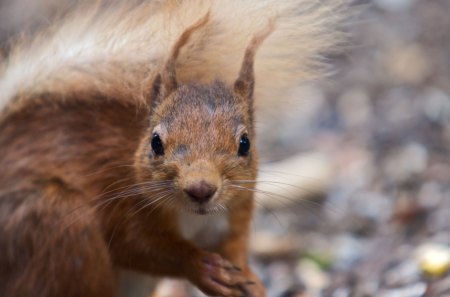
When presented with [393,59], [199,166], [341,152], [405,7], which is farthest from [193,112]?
[405,7]

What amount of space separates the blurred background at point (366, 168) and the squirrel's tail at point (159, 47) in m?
0.28

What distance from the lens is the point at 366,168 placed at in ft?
14.6

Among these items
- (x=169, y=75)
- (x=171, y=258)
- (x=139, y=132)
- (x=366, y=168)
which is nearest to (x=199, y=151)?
(x=169, y=75)

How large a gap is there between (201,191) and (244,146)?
0.33 metres

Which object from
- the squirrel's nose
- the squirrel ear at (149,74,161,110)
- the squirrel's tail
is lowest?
the squirrel's nose

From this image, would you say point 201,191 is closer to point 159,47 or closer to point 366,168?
point 159,47

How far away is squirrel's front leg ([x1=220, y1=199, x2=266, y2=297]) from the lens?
289 centimetres

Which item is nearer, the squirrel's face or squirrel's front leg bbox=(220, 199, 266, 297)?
the squirrel's face

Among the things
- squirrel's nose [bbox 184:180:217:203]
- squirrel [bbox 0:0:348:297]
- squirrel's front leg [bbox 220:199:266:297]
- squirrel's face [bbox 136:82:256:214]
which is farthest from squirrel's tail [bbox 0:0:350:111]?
squirrel's nose [bbox 184:180:217:203]

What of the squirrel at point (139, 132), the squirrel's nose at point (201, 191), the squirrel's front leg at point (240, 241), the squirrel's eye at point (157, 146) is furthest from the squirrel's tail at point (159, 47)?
the squirrel's nose at point (201, 191)

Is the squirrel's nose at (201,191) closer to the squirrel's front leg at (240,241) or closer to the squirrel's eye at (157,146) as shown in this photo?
the squirrel's eye at (157,146)

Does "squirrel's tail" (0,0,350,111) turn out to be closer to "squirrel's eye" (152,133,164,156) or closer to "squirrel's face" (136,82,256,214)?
"squirrel's face" (136,82,256,214)

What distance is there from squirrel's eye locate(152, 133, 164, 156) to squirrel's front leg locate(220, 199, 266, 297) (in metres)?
0.40

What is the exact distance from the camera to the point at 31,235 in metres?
2.87
